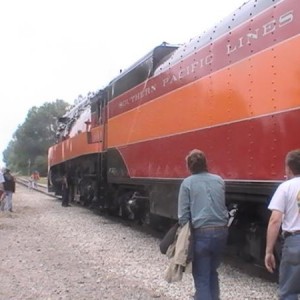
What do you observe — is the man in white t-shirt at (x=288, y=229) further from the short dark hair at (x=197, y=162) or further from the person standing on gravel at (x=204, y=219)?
the short dark hair at (x=197, y=162)

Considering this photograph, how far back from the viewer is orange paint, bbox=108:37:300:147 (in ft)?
20.1

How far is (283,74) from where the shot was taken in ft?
20.3

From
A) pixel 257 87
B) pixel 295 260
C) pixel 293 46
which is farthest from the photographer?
pixel 257 87

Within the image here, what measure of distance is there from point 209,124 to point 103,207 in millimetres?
8746

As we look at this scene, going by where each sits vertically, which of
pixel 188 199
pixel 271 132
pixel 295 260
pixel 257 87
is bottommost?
pixel 295 260

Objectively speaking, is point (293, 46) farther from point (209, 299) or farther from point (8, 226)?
point (8, 226)

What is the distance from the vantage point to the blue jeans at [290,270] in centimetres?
442

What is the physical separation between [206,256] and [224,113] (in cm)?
270

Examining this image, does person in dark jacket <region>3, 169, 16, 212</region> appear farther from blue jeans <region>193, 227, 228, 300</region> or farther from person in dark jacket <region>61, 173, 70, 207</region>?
blue jeans <region>193, 227, 228, 300</region>

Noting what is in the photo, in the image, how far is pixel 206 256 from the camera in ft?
17.5

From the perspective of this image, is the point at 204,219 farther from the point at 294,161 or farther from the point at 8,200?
the point at 8,200

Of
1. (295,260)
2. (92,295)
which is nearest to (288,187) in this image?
(295,260)

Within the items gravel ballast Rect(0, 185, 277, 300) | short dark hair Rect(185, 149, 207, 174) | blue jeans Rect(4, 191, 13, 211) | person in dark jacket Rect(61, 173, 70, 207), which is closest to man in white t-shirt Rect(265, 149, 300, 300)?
short dark hair Rect(185, 149, 207, 174)

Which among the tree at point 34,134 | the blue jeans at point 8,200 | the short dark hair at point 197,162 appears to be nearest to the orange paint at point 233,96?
the short dark hair at point 197,162
